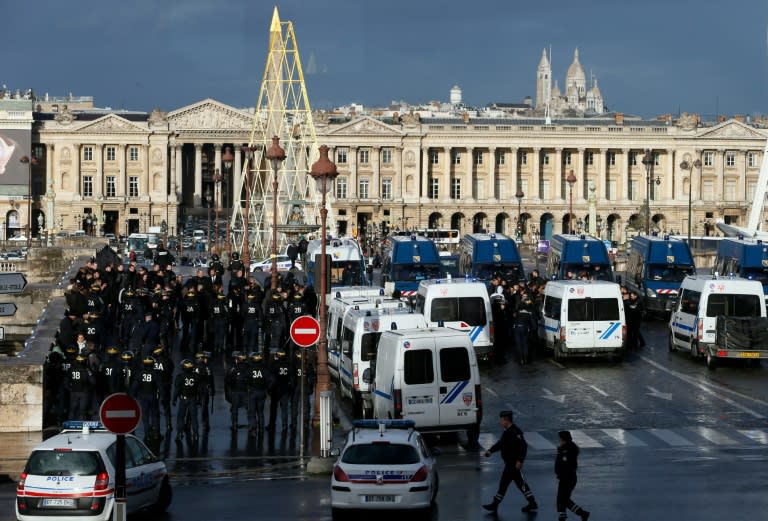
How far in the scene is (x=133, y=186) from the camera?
16125 centimetres

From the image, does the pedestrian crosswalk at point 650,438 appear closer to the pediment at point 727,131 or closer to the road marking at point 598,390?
the road marking at point 598,390

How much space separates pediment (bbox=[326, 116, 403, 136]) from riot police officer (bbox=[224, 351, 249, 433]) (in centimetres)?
12789

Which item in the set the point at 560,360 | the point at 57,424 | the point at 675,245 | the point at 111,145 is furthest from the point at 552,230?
the point at 57,424

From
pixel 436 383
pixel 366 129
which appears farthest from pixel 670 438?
pixel 366 129

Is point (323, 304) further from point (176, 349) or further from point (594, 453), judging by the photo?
point (176, 349)

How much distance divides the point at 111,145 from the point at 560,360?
126 metres

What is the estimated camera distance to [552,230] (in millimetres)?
159000

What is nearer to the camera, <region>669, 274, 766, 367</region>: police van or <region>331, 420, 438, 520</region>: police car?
<region>331, 420, 438, 520</region>: police car

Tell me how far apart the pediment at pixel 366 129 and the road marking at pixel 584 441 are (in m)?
128

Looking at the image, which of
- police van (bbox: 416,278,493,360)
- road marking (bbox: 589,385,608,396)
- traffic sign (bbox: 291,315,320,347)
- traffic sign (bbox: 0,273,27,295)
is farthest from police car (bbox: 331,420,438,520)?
police van (bbox: 416,278,493,360)

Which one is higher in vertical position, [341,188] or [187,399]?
[341,188]

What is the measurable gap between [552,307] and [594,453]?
13.1 meters

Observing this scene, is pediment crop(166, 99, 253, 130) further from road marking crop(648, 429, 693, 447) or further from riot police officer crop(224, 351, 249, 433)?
road marking crop(648, 429, 693, 447)

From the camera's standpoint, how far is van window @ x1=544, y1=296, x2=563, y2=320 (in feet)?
125
